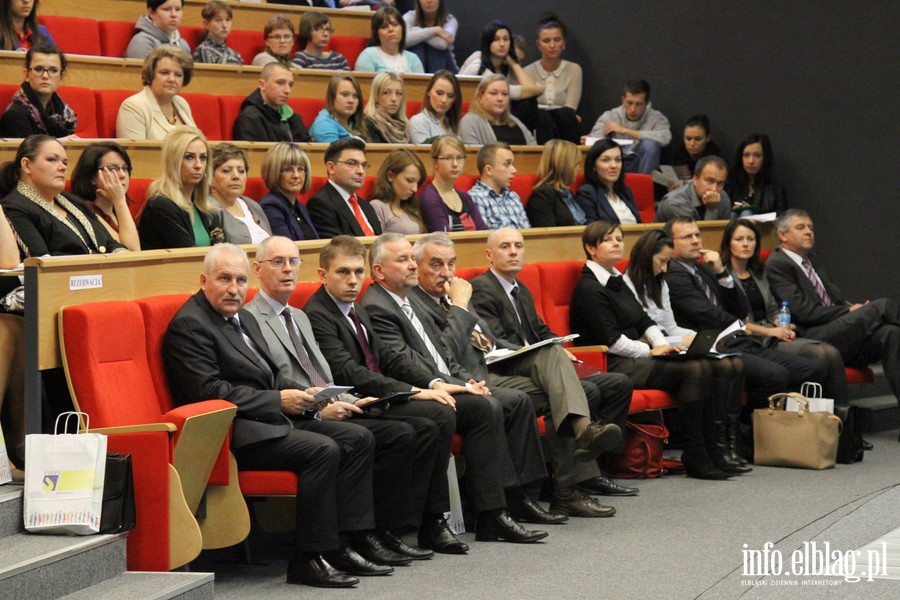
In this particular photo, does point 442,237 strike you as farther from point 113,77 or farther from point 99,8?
Result: point 99,8

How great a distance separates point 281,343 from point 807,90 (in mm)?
4325

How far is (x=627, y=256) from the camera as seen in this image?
19.6 ft

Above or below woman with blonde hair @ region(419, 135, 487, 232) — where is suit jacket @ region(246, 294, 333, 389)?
below

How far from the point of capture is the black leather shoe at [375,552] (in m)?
3.77

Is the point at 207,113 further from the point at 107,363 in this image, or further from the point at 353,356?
the point at 107,363

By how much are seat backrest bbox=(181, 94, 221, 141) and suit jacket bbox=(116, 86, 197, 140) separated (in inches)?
17.7

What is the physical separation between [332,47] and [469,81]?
84 cm

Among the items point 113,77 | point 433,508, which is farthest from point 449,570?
point 113,77

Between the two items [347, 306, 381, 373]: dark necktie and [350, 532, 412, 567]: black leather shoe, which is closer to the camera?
[350, 532, 412, 567]: black leather shoe

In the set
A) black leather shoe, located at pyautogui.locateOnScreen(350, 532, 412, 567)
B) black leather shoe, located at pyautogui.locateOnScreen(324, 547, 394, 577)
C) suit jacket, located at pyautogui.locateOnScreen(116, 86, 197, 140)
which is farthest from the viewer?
suit jacket, located at pyautogui.locateOnScreen(116, 86, 197, 140)

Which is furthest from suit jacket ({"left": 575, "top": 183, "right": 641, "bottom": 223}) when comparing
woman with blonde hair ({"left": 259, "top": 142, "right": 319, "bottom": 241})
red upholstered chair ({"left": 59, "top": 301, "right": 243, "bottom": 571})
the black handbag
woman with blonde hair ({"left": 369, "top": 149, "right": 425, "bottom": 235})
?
the black handbag

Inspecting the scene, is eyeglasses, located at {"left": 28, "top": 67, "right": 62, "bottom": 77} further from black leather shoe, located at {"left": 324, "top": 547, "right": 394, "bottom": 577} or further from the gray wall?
the gray wall

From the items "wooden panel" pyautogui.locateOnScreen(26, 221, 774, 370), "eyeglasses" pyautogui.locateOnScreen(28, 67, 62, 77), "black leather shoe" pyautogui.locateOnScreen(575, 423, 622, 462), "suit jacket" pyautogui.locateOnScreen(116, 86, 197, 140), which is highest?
"eyeglasses" pyautogui.locateOnScreen(28, 67, 62, 77)

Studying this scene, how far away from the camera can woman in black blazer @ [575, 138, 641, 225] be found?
630 centimetres
